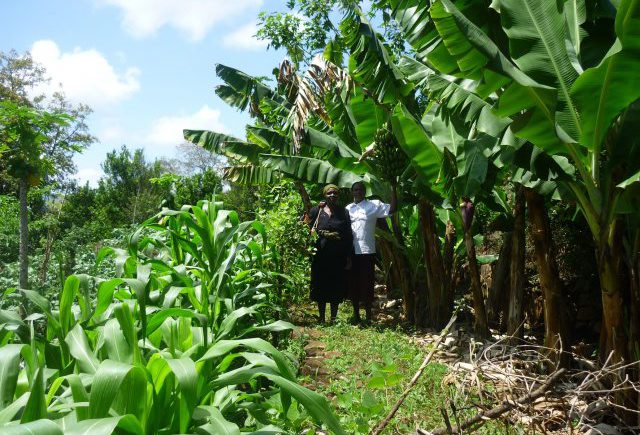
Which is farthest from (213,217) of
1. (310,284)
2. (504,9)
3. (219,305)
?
(310,284)

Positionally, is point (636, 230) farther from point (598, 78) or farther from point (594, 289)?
point (594, 289)

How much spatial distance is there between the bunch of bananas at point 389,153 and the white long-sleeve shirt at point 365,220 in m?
0.54

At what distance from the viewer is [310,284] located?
8.23 m

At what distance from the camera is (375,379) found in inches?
96.0

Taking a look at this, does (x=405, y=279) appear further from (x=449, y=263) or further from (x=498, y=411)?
(x=498, y=411)

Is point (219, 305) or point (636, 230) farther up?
point (636, 230)

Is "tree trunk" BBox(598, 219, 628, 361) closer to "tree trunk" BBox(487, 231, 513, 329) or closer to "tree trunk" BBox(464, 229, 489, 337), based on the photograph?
"tree trunk" BBox(464, 229, 489, 337)

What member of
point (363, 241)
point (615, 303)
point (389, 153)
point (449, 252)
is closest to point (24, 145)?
point (389, 153)

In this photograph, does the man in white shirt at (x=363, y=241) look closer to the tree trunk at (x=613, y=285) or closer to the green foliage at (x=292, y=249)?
the green foliage at (x=292, y=249)

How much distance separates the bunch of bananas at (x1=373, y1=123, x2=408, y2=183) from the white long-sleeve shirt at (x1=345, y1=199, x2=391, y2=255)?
54 centimetres

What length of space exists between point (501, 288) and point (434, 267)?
917mm

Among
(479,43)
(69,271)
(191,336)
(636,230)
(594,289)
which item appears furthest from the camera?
(69,271)

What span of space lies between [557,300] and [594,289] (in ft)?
7.32

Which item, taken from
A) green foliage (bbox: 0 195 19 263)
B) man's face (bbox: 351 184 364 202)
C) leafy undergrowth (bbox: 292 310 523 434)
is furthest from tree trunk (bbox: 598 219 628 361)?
green foliage (bbox: 0 195 19 263)
